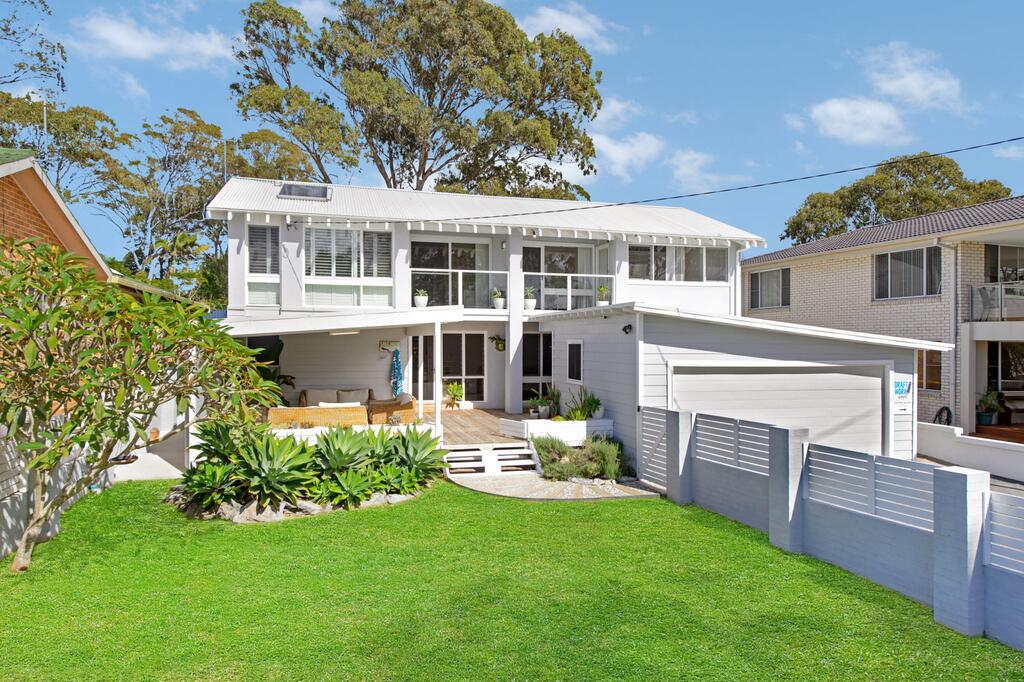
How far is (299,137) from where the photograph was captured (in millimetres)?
29734

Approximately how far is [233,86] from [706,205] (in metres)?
23.4

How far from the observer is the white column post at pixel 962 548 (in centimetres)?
550

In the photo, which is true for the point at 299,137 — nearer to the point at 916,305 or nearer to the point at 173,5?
the point at 173,5

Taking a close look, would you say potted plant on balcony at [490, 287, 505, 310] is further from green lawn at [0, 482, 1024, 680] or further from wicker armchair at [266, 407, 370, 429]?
green lawn at [0, 482, 1024, 680]

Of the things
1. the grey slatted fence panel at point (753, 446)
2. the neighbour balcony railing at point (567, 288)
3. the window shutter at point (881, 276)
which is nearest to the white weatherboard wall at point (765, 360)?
the grey slatted fence panel at point (753, 446)

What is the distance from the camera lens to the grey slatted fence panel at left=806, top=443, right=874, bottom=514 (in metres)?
6.99

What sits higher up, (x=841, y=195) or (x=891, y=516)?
(x=841, y=195)

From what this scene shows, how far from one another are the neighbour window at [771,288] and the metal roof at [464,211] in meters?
4.07

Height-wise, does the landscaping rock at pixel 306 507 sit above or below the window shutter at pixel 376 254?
below

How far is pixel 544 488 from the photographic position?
1123 cm

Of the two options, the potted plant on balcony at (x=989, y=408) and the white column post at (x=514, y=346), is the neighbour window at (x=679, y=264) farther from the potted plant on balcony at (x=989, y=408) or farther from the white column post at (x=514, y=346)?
the potted plant on balcony at (x=989, y=408)

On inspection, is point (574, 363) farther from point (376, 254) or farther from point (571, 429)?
point (376, 254)

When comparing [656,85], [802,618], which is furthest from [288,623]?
[656,85]

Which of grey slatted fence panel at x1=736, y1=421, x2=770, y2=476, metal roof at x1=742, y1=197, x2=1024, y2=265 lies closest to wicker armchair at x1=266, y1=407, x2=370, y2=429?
grey slatted fence panel at x1=736, y1=421, x2=770, y2=476
